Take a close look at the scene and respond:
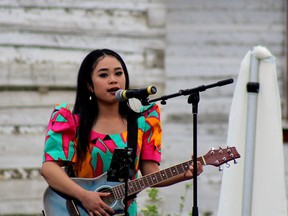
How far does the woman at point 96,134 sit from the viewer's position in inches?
230

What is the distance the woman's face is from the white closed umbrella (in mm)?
1496

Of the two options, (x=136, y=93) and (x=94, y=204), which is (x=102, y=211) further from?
(x=136, y=93)

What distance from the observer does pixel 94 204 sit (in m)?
5.79

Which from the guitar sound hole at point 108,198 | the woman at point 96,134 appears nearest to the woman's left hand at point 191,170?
the woman at point 96,134

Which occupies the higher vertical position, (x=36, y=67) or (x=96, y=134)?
(x=36, y=67)

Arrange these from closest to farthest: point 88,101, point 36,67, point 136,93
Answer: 1. point 136,93
2. point 88,101
3. point 36,67

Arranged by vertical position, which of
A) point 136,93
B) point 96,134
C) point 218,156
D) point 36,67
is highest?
point 136,93

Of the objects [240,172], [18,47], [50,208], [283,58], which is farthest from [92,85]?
[283,58]

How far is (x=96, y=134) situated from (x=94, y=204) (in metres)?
0.39

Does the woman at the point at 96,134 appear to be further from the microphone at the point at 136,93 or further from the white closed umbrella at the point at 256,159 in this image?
the white closed umbrella at the point at 256,159

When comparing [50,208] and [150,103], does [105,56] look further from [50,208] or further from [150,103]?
[50,208]

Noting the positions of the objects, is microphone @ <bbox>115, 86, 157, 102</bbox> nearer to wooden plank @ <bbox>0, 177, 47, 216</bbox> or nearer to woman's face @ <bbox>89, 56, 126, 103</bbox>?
woman's face @ <bbox>89, 56, 126, 103</bbox>

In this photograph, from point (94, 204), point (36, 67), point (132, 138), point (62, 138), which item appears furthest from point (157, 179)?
point (36, 67)

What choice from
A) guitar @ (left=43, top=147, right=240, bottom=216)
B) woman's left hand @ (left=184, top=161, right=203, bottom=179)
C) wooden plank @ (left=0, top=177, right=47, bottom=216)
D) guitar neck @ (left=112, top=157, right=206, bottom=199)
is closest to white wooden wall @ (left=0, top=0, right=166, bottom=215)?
wooden plank @ (left=0, top=177, right=47, bottom=216)
